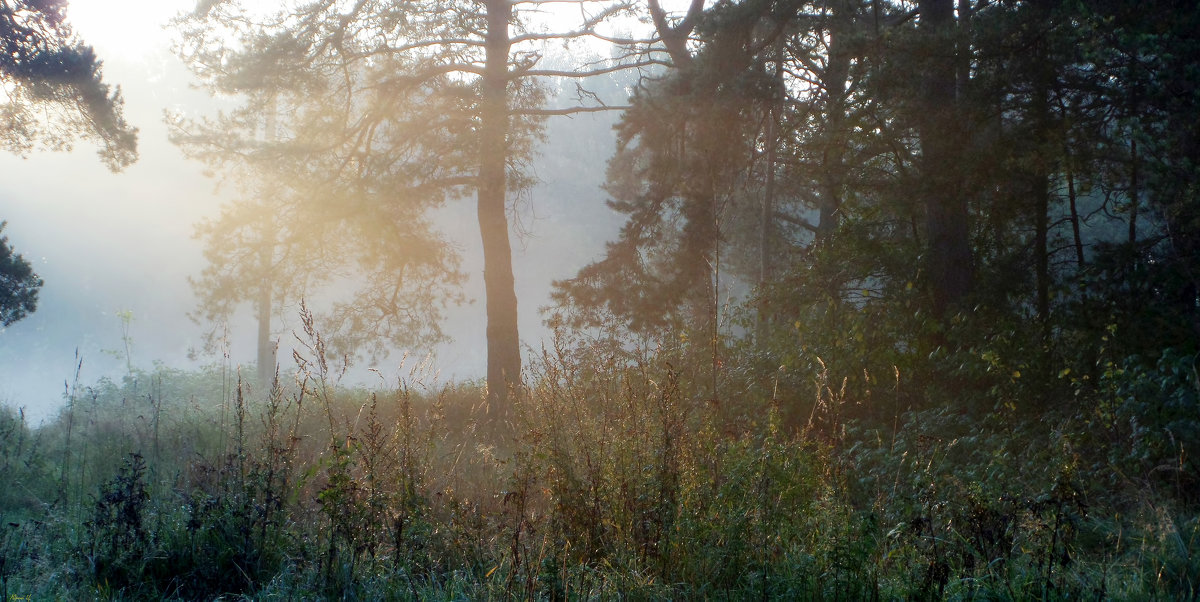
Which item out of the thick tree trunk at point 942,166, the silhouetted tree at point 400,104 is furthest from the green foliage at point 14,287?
the thick tree trunk at point 942,166

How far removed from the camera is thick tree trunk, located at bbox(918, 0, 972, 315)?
30.9 feet

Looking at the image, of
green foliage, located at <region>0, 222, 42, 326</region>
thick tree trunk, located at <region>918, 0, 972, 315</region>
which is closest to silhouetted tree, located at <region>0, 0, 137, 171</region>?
green foliage, located at <region>0, 222, 42, 326</region>

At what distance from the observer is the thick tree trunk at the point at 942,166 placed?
941cm

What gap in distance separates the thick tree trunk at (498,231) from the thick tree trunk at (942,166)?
6.27 metres

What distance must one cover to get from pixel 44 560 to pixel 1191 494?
307 inches

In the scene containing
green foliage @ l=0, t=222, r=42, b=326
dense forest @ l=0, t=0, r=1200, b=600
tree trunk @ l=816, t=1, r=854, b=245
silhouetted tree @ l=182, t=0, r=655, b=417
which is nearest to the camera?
dense forest @ l=0, t=0, r=1200, b=600

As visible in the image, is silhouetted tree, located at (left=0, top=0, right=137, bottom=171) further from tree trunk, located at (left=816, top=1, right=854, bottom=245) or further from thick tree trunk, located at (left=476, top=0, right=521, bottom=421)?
tree trunk, located at (left=816, top=1, right=854, bottom=245)

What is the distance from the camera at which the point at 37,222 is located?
48.8 metres

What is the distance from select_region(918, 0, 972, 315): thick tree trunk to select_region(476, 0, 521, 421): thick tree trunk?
6274mm

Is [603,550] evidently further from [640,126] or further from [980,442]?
[640,126]

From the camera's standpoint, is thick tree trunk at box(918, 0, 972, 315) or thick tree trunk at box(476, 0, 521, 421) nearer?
thick tree trunk at box(918, 0, 972, 315)

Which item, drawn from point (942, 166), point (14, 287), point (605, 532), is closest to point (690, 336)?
point (942, 166)

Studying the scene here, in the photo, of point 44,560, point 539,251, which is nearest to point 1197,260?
point 44,560

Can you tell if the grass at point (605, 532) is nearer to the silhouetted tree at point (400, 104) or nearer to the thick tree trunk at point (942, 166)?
the thick tree trunk at point (942, 166)
